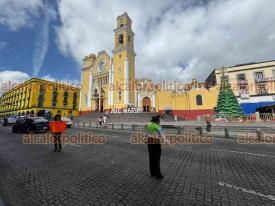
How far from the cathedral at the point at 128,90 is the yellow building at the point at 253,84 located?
5359 millimetres

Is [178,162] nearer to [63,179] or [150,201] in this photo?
[150,201]

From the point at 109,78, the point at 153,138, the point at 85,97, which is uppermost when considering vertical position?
the point at 109,78

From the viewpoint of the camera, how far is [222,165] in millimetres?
5305

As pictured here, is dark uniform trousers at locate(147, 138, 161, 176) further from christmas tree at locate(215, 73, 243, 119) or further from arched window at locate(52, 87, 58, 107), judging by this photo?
arched window at locate(52, 87, 58, 107)

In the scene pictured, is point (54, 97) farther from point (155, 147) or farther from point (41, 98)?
point (155, 147)

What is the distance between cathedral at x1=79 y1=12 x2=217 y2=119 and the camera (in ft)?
132

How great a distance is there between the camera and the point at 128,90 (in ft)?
133

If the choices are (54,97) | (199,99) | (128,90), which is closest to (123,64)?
(128,90)

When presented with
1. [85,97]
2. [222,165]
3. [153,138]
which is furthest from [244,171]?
[85,97]

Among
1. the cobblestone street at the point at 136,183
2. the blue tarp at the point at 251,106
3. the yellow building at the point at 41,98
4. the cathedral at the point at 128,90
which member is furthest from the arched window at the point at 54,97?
the cobblestone street at the point at 136,183

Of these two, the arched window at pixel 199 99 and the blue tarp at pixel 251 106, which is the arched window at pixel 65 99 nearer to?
the arched window at pixel 199 99

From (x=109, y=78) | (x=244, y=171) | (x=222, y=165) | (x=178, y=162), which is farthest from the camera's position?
(x=109, y=78)

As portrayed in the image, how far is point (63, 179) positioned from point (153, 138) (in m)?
2.56

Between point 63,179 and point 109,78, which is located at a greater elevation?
point 109,78
